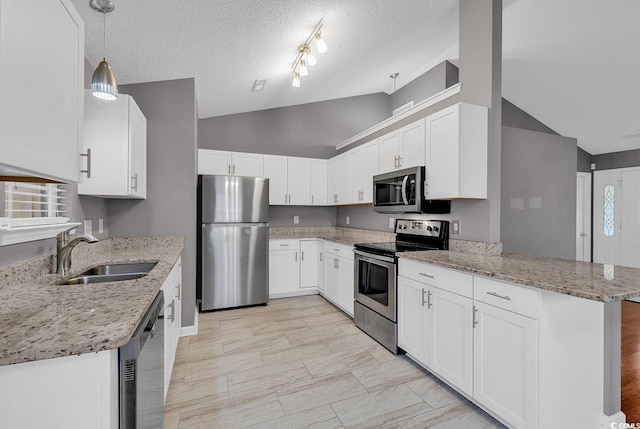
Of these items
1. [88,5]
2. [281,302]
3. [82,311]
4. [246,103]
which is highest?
[246,103]

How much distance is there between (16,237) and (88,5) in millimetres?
1306

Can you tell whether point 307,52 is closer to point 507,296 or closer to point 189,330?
point 507,296

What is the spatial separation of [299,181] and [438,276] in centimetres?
289

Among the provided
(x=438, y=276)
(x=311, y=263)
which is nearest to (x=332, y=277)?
(x=311, y=263)

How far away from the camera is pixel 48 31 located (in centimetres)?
95

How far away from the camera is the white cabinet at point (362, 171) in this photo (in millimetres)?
3654

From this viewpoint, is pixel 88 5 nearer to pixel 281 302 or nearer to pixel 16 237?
pixel 16 237

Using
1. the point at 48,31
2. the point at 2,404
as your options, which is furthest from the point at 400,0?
the point at 2,404

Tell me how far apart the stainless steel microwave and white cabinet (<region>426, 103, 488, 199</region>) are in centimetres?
23

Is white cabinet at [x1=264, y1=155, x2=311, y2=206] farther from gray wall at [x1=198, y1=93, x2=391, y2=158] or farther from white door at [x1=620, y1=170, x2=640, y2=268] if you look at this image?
white door at [x1=620, y1=170, x2=640, y2=268]

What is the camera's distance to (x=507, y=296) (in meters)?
1.67

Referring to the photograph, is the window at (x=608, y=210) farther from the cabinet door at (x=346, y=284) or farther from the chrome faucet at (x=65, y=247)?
the chrome faucet at (x=65, y=247)

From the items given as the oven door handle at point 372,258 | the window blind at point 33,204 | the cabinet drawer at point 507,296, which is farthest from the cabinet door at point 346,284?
the window blind at point 33,204

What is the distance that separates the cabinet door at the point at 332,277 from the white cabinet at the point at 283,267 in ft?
1.58
